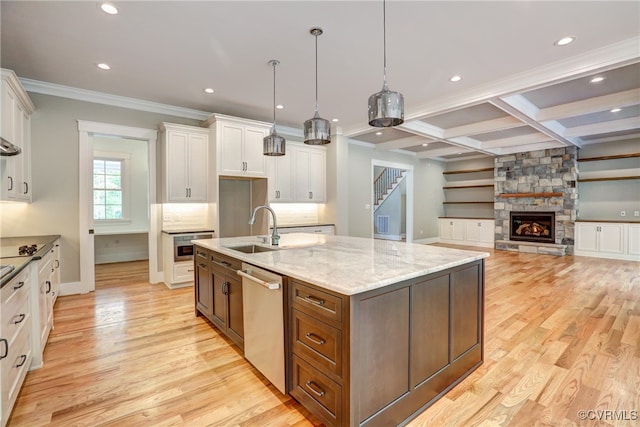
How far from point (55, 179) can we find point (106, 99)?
1.34 meters

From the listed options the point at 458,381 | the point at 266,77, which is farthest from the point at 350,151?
the point at 458,381

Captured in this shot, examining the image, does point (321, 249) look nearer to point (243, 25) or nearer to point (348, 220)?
point (243, 25)

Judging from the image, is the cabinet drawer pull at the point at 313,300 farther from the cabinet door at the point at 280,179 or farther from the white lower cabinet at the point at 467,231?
the white lower cabinet at the point at 467,231

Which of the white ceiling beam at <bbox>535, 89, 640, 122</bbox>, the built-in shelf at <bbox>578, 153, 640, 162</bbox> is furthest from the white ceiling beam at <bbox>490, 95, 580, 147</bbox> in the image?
the built-in shelf at <bbox>578, 153, 640, 162</bbox>

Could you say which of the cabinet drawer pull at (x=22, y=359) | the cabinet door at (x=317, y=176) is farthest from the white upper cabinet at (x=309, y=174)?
the cabinet drawer pull at (x=22, y=359)

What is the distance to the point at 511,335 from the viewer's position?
3.01 m

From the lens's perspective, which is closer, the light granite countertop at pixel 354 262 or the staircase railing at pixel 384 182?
the light granite countertop at pixel 354 262

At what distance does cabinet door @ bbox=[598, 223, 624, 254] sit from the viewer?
6.74 meters

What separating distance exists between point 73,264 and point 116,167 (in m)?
3.53

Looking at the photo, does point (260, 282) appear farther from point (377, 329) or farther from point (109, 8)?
point (109, 8)

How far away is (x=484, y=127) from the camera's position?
5.82 m

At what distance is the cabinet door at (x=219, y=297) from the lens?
2746 millimetres

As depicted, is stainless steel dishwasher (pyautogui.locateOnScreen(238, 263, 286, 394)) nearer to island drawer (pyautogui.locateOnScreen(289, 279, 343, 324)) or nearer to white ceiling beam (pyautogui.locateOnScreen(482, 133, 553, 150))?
island drawer (pyautogui.locateOnScreen(289, 279, 343, 324))

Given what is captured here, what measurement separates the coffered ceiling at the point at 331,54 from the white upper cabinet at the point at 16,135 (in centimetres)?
39
